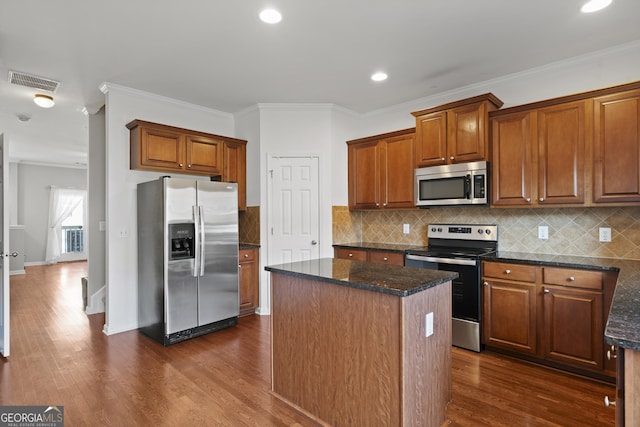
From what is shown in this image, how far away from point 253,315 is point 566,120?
3.94m

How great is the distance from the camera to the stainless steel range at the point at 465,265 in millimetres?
3170

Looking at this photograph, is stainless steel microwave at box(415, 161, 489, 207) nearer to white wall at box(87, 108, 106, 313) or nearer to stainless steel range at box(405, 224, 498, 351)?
stainless steel range at box(405, 224, 498, 351)

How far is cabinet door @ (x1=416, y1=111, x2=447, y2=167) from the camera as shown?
3.61 meters

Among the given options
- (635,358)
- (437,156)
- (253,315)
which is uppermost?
(437,156)

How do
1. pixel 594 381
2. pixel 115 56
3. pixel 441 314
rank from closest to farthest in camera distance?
pixel 441 314
pixel 594 381
pixel 115 56

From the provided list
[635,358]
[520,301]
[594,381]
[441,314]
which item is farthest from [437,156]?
Answer: [635,358]

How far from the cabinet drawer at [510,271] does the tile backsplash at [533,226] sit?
0.55 meters

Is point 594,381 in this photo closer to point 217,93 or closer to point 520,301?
point 520,301

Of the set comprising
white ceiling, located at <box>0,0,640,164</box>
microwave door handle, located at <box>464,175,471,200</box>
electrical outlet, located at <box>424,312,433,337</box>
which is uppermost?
white ceiling, located at <box>0,0,640,164</box>

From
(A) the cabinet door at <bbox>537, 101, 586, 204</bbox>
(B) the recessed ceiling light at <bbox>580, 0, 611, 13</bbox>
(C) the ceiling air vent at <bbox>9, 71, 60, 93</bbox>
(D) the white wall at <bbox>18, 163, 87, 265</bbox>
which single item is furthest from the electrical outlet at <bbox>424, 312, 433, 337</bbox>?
(D) the white wall at <bbox>18, 163, 87, 265</bbox>

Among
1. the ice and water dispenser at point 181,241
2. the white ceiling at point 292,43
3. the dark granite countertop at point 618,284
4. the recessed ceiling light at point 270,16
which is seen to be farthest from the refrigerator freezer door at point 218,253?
the recessed ceiling light at point 270,16

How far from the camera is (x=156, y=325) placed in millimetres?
3551

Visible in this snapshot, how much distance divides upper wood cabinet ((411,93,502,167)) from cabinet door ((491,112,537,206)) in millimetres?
114

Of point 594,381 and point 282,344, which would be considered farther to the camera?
point 594,381
